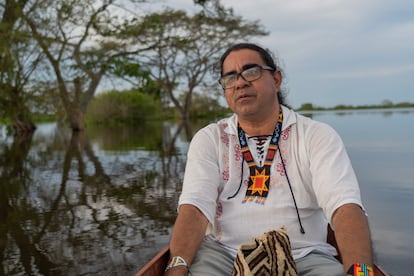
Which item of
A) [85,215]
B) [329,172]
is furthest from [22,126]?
[329,172]

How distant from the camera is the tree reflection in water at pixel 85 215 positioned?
336cm

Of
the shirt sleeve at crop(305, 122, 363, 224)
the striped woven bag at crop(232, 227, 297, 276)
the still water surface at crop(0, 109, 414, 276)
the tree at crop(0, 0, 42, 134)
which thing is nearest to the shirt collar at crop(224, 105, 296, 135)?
the shirt sleeve at crop(305, 122, 363, 224)

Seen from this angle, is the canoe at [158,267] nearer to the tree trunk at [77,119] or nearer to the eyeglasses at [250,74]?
the eyeglasses at [250,74]

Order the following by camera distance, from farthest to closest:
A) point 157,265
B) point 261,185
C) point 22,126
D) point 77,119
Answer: point 22,126, point 77,119, point 261,185, point 157,265

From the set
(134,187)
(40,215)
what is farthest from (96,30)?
(40,215)

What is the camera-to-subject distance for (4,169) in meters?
8.83

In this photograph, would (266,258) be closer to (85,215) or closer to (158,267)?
(158,267)

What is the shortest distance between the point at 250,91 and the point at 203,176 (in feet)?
1.55

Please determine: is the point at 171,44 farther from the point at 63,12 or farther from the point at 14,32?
the point at 14,32

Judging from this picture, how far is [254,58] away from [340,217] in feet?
2.85

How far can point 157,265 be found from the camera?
72.6 inches

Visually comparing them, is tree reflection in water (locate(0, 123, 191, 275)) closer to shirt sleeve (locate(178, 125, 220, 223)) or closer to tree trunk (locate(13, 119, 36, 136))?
shirt sleeve (locate(178, 125, 220, 223))

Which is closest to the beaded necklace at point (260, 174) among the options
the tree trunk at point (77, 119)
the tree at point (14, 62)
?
the tree at point (14, 62)

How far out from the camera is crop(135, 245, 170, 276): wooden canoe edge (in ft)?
5.65
